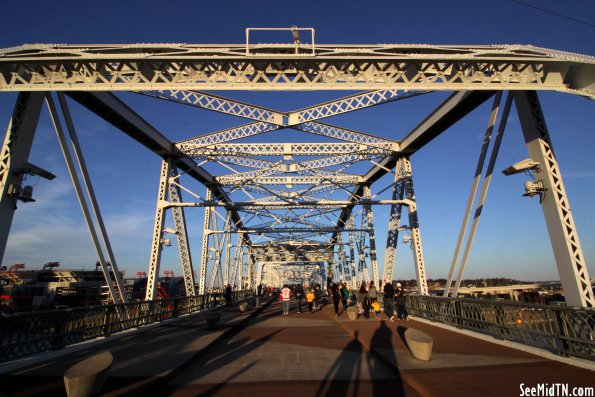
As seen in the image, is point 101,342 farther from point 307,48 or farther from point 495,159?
point 495,159

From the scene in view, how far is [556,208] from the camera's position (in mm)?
9320

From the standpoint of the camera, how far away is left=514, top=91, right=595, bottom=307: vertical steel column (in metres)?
8.71

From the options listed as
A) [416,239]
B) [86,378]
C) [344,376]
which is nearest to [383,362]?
[344,376]

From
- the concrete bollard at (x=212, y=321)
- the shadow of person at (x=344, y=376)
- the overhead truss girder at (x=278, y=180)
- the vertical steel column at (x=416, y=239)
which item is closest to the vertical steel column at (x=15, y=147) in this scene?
the concrete bollard at (x=212, y=321)

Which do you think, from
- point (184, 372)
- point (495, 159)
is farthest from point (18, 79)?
point (495, 159)

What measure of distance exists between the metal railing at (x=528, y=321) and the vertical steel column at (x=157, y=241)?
12.8 metres

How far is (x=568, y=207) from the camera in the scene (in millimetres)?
9312

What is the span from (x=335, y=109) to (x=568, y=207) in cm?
839

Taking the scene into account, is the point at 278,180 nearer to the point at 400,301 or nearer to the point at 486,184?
the point at 400,301

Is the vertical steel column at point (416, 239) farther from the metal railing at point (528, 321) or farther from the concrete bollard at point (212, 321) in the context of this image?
the concrete bollard at point (212, 321)

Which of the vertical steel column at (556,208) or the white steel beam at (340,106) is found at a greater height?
the white steel beam at (340,106)

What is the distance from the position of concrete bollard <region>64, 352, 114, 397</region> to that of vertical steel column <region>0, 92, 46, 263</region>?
597 cm

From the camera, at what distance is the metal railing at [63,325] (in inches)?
298
